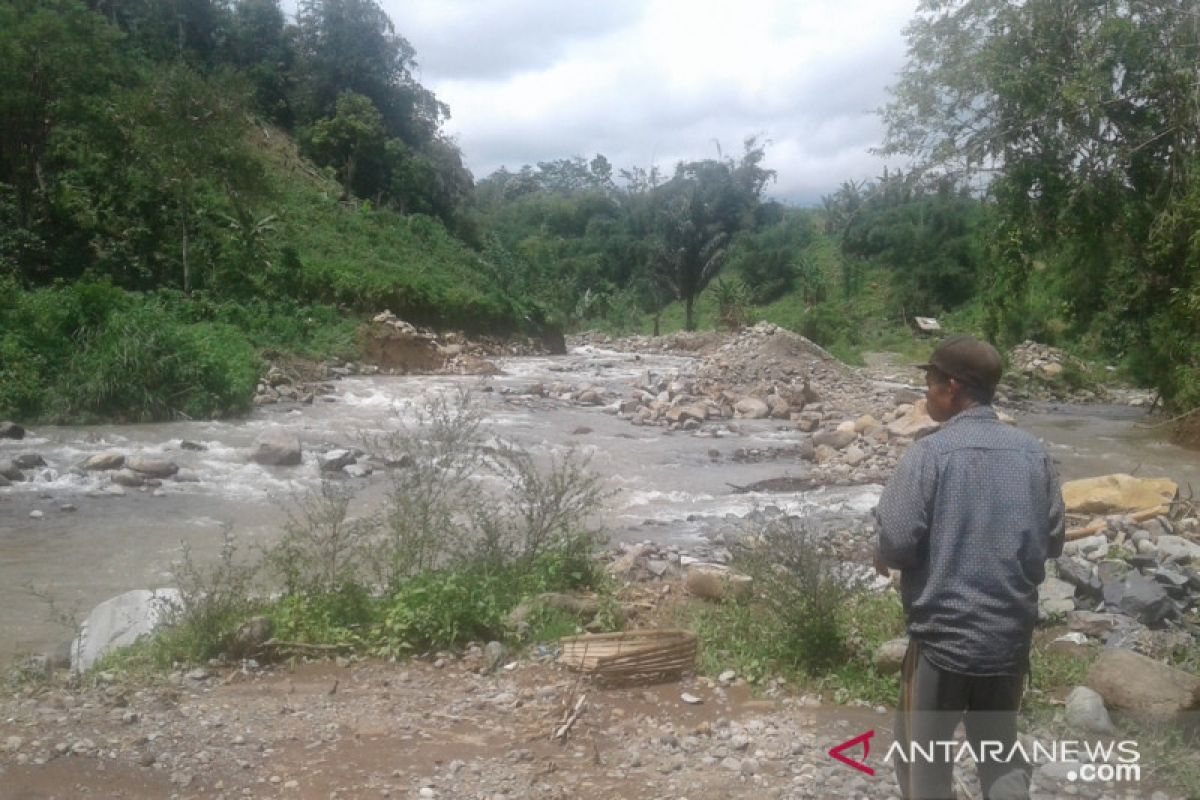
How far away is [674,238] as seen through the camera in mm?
41562

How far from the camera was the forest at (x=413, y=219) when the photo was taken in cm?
1384

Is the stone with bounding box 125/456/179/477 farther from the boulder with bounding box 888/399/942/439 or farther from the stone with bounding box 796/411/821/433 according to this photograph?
the stone with bounding box 796/411/821/433

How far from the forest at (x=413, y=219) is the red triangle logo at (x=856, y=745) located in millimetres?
11154

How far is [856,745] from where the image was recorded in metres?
3.63

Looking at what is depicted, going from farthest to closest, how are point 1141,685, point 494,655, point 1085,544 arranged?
1. point 1085,544
2. point 494,655
3. point 1141,685

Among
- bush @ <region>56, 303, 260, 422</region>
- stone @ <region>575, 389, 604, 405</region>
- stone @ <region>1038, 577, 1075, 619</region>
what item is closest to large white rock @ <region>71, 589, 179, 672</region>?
stone @ <region>1038, 577, 1075, 619</region>

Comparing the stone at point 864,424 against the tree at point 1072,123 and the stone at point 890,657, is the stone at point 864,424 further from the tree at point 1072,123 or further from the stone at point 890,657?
the stone at point 890,657

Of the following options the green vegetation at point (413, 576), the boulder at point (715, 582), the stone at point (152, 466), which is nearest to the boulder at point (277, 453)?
the stone at point (152, 466)

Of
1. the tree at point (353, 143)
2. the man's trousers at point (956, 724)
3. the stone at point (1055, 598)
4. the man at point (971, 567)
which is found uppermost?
the tree at point (353, 143)

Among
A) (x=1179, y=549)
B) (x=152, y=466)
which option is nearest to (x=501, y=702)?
(x=1179, y=549)

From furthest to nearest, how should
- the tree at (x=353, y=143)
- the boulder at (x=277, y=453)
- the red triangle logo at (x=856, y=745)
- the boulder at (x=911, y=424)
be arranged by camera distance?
the tree at (x=353, y=143), the boulder at (x=911, y=424), the boulder at (x=277, y=453), the red triangle logo at (x=856, y=745)

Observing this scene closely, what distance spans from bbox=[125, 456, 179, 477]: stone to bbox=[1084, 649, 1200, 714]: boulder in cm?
998

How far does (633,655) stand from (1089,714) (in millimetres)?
1807

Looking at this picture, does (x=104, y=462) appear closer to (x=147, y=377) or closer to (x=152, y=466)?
(x=152, y=466)
